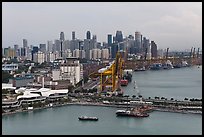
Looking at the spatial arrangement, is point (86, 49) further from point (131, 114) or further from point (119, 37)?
point (131, 114)

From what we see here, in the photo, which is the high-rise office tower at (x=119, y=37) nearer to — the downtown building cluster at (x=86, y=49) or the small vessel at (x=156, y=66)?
the downtown building cluster at (x=86, y=49)

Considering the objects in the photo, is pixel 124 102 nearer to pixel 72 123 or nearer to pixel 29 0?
pixel 72 123

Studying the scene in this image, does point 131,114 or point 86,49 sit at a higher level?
point 86,49

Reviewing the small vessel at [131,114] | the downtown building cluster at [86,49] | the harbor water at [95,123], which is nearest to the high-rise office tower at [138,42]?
the downtown building cluster at [86,49]

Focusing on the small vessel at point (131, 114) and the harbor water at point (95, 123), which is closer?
the harbor water at point (95, 123)

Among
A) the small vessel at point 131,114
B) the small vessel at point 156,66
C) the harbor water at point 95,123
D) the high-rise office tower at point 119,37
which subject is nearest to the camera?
the harbor water at point 95,123

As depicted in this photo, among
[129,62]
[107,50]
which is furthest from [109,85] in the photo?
[107,50]

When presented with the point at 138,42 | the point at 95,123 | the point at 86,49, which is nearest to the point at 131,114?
the point at 95,123

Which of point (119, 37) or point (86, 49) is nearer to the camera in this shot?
point (86, 49)
